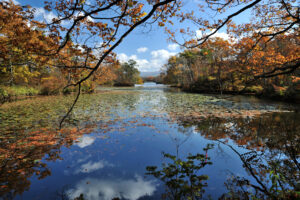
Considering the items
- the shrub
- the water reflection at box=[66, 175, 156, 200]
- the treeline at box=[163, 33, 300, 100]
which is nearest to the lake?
the water reflection at box=[66, 175, 156, 200]

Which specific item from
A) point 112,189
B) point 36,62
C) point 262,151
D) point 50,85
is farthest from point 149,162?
point 50,85

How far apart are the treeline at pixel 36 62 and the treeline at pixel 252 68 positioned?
4.14 meters

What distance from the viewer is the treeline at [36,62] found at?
4.12 m

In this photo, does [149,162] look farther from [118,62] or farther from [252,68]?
[252,68]

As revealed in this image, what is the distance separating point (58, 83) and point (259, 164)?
2383 cm

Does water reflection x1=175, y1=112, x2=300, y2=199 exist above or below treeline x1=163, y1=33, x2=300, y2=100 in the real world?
below

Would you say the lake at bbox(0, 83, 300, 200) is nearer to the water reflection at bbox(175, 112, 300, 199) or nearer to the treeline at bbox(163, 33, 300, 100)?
the water reflection at bbox(175, 112, 300, 199)

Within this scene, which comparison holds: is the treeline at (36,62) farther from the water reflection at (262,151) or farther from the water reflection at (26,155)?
the water reflection at (262,151)

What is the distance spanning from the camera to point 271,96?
547 inches

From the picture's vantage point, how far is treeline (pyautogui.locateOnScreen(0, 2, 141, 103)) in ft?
13.5

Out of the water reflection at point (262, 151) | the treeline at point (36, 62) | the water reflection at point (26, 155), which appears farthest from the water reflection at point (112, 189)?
the treeline at point (36, 62)

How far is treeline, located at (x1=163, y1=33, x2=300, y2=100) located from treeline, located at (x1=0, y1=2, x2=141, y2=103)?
4.14 m

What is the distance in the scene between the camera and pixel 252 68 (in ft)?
33.3

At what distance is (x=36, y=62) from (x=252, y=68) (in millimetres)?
12602
